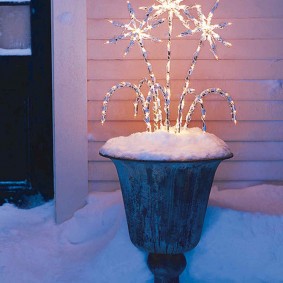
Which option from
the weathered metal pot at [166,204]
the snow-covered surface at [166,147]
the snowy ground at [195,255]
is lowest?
the snowy ground at [195,255]

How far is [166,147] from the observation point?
94.3 inches

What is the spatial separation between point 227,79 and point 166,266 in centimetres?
141

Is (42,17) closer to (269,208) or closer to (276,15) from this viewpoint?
(276,15)

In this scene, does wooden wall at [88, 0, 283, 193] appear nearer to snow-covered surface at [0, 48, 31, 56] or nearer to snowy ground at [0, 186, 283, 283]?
snowy ground at [0, 186, 283, 283]

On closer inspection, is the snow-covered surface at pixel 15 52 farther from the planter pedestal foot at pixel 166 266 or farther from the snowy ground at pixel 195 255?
the planter pedestal foot at pixel 166 266

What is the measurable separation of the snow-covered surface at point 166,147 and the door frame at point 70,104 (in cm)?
74

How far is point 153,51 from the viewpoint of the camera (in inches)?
128

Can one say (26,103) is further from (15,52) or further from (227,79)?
(227,79)

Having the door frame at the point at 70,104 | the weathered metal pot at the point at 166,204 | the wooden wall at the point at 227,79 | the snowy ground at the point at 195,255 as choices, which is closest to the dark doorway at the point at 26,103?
the door frame at the point at 70,104

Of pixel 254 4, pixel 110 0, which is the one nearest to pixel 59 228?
pixel 110 0

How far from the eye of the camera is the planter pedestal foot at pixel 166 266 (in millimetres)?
→ 2609

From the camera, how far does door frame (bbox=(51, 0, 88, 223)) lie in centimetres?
320

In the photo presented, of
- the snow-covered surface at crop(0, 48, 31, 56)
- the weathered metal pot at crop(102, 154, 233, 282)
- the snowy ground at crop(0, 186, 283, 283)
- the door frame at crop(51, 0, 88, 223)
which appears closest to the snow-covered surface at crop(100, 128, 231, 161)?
the weathered metal pot at crop(102, 154, 233, 282)

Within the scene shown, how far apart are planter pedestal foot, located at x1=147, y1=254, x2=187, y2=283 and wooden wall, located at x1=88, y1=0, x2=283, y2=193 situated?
86 centimetres
